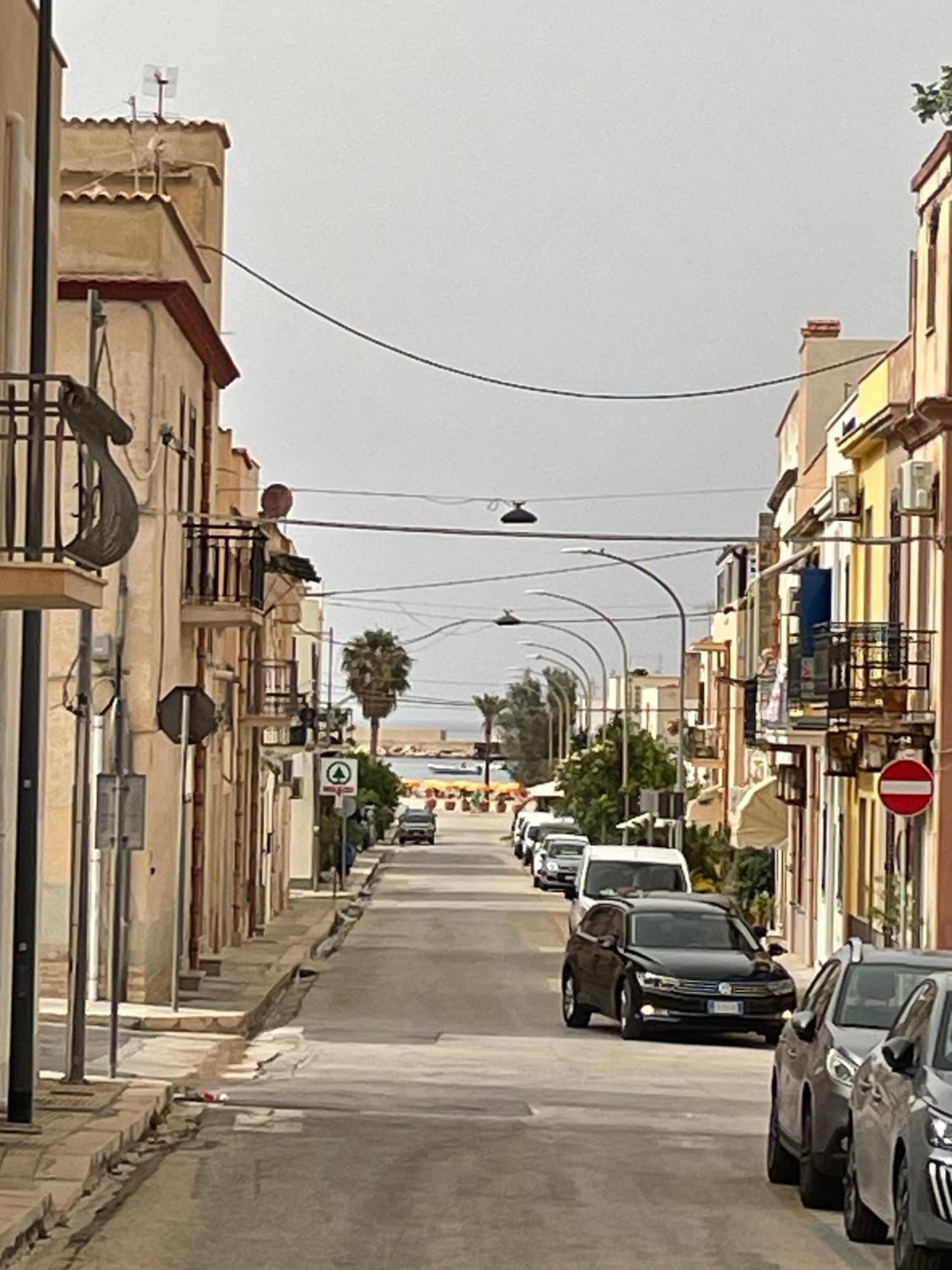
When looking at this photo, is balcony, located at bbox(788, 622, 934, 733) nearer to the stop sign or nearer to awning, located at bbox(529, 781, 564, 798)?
the stop sign

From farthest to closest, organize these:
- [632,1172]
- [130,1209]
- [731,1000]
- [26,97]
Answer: [731,1000], [26,97], [632,1172], [130,1209]

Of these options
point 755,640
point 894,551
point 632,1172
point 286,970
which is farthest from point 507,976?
point 632,1172

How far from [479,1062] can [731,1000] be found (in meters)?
3.92

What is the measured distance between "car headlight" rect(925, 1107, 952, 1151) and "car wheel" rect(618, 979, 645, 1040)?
682 inches

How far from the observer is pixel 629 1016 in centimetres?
2891

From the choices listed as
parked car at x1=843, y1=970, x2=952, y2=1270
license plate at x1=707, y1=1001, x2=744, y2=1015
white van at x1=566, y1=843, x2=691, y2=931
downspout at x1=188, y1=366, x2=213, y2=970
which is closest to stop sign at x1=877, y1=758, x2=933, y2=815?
license plate at x1=707, y1=1001, x2=744, y2=1015

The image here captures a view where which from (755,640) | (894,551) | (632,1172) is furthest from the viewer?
(755,640)

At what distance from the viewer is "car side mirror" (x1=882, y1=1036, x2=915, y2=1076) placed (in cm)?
1216

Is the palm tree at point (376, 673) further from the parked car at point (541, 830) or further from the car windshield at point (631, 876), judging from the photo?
the car windshield at point (631, 876)

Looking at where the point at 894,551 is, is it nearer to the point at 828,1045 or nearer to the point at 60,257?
the point at 60,257

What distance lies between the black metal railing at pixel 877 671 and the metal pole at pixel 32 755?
58.5 feet

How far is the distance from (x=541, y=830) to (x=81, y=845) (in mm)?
70430

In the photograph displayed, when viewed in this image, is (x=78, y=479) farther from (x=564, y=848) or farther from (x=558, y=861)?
(x=564, y=848)

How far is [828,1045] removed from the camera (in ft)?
49.5
